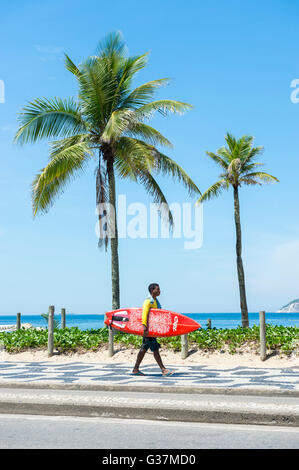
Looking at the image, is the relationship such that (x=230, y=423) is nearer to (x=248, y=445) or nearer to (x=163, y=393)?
(x=248, y=445)

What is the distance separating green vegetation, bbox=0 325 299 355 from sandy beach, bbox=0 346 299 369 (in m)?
0.21

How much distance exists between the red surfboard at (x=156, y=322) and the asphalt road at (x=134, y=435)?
15.2 feet

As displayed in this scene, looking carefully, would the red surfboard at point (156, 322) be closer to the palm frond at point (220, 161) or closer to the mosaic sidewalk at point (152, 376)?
the mosaic sidewalk at point (152, 376)

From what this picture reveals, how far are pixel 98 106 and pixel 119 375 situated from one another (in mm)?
11794

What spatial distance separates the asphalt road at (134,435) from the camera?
5.50m

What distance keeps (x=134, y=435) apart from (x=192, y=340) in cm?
1036

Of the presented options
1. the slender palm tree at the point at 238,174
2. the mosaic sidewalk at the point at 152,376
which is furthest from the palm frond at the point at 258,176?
the mosaic sidewalk at the point at 152,376

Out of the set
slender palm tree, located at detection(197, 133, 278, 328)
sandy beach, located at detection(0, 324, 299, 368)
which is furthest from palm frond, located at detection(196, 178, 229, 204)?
sandy beach, located at detection(0, 324, 299, 368)

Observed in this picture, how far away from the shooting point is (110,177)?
2052 cm

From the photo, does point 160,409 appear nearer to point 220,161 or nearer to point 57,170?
point 57,170

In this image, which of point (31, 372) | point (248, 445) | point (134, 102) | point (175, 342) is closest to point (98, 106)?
point (134, 102)

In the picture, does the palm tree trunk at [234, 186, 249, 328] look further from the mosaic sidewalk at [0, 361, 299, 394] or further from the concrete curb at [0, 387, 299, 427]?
the concrete curb at [0, 387, 299, 427]

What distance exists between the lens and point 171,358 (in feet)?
51.2

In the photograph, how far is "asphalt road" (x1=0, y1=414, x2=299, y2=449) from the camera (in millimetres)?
5500
